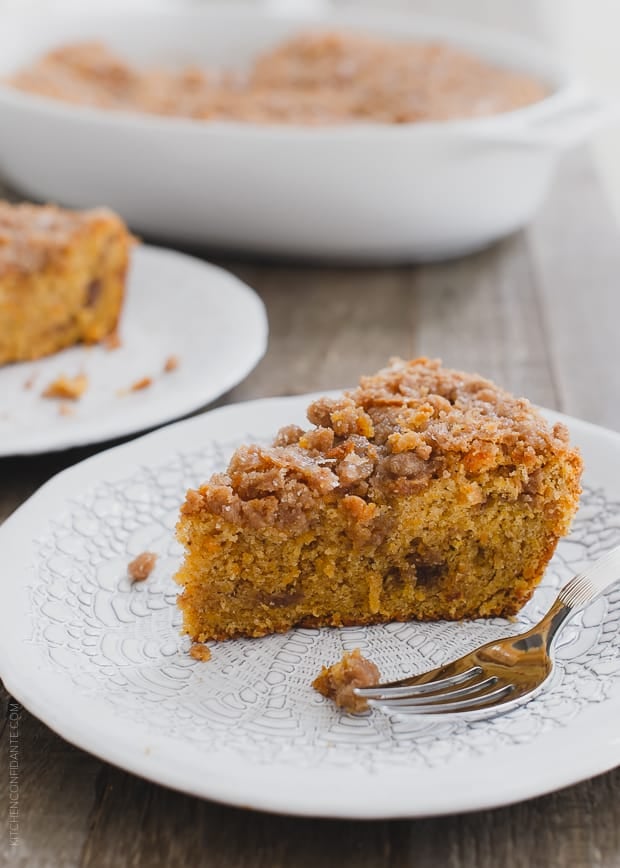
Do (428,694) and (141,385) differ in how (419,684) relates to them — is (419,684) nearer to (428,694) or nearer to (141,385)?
(428,694)

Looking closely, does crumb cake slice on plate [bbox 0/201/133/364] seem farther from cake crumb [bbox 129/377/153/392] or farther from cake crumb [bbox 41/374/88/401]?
cake crumb [bbox 129/377/153/392]

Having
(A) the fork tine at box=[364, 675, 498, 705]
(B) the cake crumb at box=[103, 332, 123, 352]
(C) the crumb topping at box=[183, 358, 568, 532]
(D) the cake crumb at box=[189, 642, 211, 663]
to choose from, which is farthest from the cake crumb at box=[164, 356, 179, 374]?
(A) the fork tine at box=[364, 675, 498, 705]

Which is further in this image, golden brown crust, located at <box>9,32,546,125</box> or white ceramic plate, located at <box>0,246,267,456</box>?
golden brown crust, located at <box>9,32,546,125</box>

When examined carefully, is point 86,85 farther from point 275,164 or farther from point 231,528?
point 231,528

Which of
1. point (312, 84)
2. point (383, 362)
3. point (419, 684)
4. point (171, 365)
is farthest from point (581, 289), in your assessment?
point (419, 684)

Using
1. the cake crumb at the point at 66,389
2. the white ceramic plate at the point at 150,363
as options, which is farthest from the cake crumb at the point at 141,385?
the cake crumb at the point at 66,389

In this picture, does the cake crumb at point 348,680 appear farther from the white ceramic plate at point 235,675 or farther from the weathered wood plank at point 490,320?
the weathered wood plank at point 490,320

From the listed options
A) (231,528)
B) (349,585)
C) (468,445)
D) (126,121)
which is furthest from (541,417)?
(126,121)
